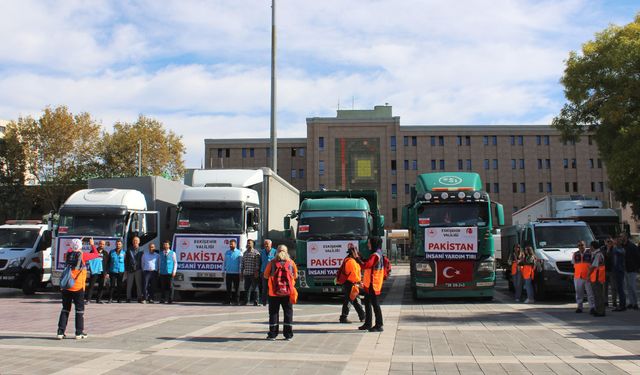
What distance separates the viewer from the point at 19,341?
393 inches

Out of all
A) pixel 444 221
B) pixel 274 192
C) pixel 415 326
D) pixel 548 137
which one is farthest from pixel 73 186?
pixel 548 137

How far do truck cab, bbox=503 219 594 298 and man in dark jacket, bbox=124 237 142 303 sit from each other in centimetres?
1178

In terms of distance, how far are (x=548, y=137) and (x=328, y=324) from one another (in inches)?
2778

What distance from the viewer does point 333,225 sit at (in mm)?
18016

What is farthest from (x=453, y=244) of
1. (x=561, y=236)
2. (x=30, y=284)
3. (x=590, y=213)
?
(x=30, y=284)

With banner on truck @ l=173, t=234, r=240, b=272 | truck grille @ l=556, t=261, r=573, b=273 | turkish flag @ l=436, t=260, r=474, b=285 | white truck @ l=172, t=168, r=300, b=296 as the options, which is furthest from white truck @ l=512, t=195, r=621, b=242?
banner on truck @ l=173, t=234, r=240, b=272

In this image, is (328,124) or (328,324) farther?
(328,124)

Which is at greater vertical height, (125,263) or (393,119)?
(393,119)

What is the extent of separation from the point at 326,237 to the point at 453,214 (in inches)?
146

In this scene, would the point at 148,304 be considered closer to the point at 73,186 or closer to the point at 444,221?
the point at 444,221

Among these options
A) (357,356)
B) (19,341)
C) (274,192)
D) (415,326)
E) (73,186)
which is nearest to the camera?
(357,356)

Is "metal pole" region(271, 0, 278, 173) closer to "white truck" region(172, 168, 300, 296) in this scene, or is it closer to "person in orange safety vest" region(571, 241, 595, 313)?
"white truck" region(172, 168, 300, 296)

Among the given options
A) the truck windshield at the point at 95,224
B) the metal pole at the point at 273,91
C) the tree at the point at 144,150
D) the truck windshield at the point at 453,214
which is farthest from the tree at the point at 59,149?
the truck windshield at the point at 453,214

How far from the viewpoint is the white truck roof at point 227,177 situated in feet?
63.0
